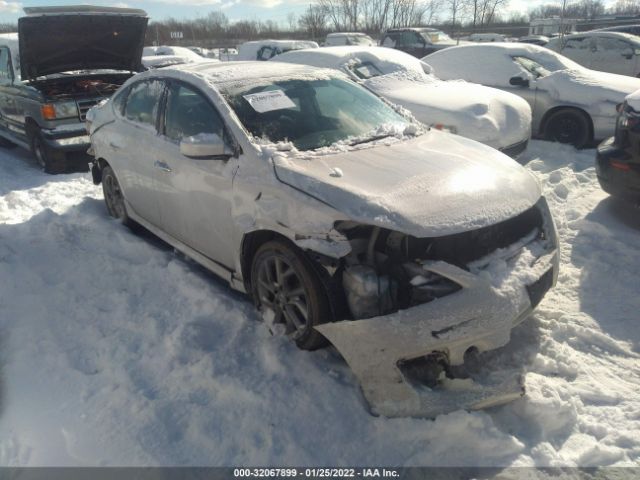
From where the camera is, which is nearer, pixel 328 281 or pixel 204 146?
pixel 328 281

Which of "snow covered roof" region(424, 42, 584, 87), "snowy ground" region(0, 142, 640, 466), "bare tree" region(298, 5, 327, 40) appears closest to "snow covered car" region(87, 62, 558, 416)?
"snowy ground" region(0, 142, 640, 466)

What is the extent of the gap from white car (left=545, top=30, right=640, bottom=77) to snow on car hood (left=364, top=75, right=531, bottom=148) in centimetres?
810

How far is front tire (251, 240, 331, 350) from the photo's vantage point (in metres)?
2.88

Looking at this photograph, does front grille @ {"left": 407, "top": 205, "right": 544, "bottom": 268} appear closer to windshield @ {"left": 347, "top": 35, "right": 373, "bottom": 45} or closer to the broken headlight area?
the broken headlight area

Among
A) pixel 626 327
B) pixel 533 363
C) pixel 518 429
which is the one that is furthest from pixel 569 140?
pixel 518 429

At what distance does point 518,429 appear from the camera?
258cm

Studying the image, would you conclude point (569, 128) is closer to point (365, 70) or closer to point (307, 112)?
point (365, 70)

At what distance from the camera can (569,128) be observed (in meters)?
7.76

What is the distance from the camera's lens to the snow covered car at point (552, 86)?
7480 mm

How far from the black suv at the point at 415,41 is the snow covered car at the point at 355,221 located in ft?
54.6

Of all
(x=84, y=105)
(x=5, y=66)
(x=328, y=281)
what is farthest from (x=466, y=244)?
(x=5, y=66)

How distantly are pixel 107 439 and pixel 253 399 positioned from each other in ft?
2.48

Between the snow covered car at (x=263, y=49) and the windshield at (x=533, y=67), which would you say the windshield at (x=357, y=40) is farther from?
the windshield at (x=533, y=67)

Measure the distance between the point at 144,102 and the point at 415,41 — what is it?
1723 cm
